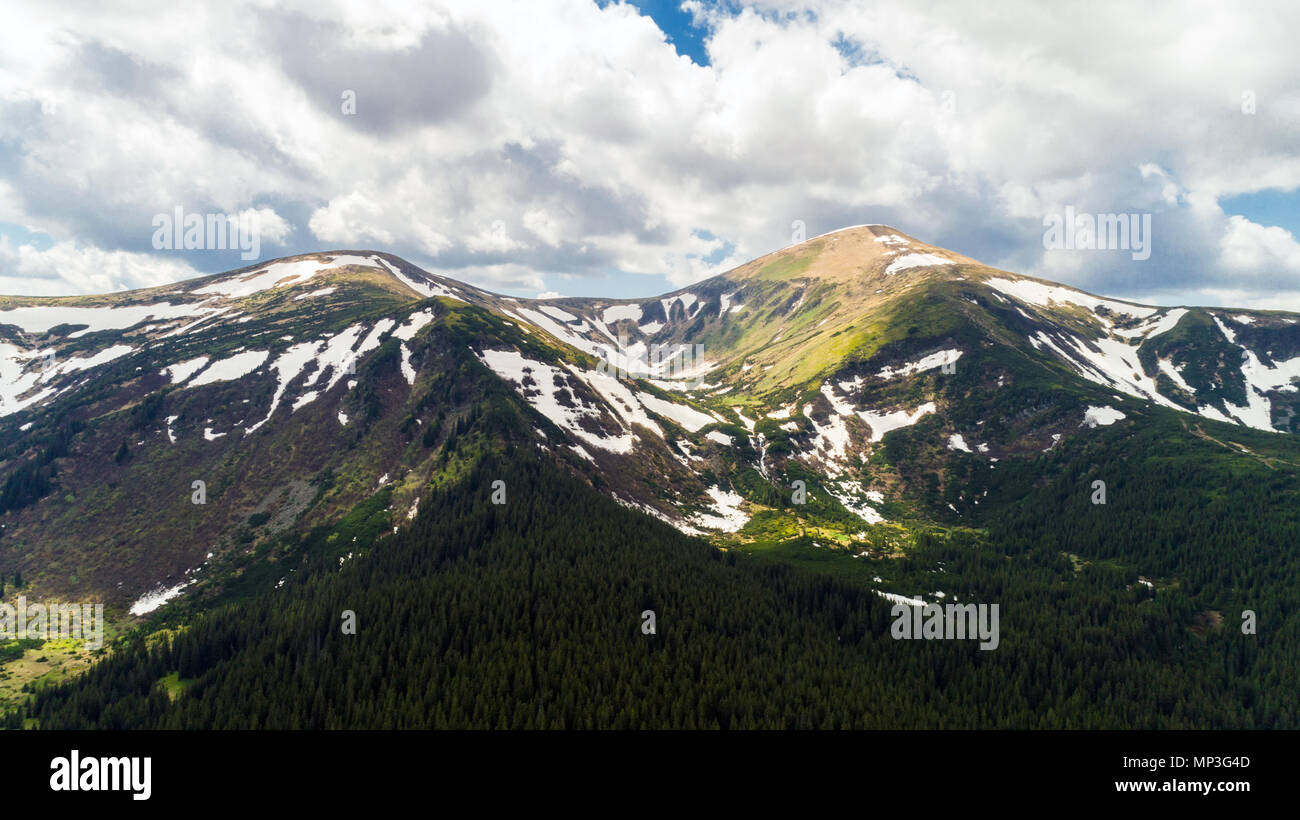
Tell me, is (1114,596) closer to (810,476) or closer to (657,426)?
(810,476)

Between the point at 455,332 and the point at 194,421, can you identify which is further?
the point at 455,332

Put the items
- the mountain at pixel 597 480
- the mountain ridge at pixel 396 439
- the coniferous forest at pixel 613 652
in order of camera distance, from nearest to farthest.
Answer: the coniferous forest at pixel 613 652, the mountain at pixel 597 480, the mountain ridge at pixel 396 439

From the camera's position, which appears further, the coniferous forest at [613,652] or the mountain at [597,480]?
the mountain at [597,480]

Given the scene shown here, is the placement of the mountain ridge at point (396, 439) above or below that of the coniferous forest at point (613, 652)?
above

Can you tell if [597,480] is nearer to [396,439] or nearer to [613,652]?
[396,439]

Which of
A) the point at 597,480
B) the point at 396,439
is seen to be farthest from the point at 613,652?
the point at 396,439

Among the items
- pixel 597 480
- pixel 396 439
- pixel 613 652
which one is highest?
pixel 396 439

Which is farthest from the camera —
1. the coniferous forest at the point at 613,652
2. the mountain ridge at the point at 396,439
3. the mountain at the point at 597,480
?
the mountain ridge at the point at 396,439

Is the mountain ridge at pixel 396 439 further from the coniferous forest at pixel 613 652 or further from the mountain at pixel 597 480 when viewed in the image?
the coniferous forest at pixel 613 652

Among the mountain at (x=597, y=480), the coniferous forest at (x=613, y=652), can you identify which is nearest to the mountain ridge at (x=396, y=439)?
the mountain at (x=597, y=480)

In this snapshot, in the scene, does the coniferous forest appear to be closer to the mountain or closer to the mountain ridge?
the mountain
